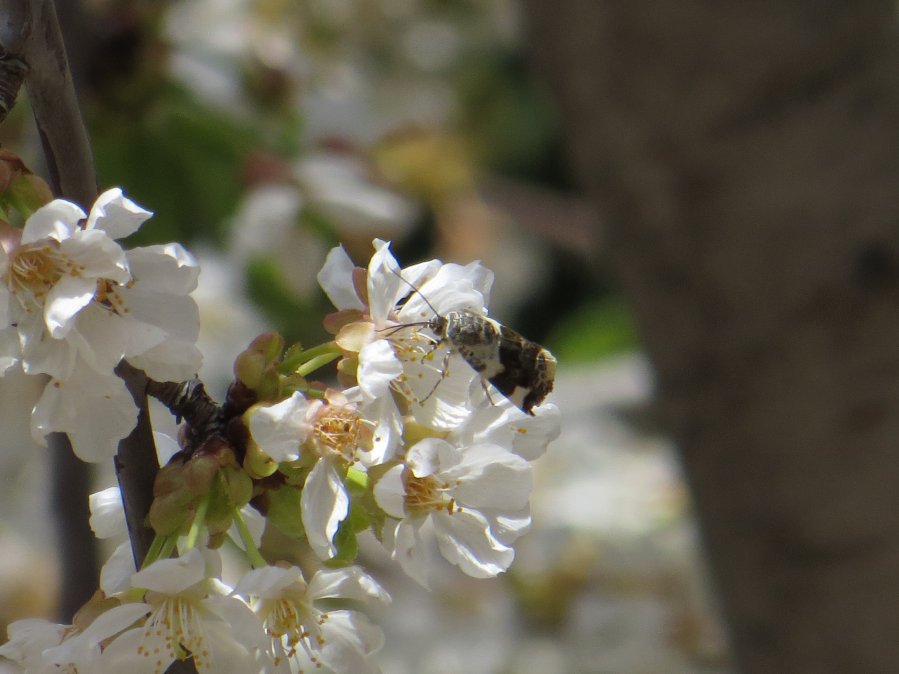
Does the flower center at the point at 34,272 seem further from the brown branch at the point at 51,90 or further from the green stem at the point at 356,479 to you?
the green stem at the point at 356,479

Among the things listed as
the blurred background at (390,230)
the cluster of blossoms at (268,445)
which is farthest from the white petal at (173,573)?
the blurred background at (390,230)

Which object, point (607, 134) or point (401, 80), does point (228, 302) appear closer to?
point (607, 134)

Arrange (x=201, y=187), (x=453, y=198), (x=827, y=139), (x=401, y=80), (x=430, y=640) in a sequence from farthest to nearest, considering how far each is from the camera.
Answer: (x=401, y=80) → (x=453, y=198) → (x=430, y=640) → (x=201, y=187) → (x=827, y=139)

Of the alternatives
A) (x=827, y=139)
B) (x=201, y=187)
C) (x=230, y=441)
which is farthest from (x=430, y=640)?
(x=230, y=441)

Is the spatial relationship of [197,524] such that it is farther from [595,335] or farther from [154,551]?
[595,335]

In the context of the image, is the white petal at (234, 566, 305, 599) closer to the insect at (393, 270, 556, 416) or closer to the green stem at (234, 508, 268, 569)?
the green stem at (234, 508, 268, 569)

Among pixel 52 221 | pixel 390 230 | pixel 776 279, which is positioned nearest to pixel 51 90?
pixel 52 221
